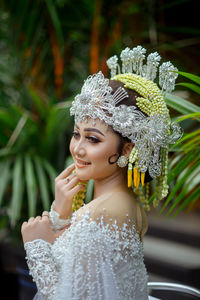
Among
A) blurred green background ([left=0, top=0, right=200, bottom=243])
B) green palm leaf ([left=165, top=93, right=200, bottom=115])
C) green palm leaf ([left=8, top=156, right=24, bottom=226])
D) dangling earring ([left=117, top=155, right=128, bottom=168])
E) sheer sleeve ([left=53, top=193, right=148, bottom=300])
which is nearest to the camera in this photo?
sheer sleeve ([left=53, top=193, right=148, bottom=300])

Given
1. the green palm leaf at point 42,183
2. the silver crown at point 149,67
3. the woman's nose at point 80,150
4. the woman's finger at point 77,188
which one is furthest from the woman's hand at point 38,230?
the green palm leaf at point 42,183

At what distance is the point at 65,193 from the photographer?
1.31 m

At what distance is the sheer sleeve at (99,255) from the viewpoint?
1160 mm

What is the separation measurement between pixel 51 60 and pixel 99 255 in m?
2.46

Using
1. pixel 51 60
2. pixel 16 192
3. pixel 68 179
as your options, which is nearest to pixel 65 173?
pixel 68 179

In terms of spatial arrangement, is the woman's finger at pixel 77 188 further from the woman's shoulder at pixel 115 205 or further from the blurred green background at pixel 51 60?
the blurred green background at pixel 51 60

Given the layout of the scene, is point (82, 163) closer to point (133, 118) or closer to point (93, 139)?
point (93, 139)

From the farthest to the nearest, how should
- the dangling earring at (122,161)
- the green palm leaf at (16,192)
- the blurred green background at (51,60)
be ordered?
the blurred green background at (51,60)
the green palm leaf at (16,192)
the dangling earring at (122,161)

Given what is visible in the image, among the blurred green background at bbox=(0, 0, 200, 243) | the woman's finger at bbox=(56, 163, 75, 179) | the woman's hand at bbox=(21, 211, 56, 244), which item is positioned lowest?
the woman's hand at bbox=(21, 211, 56, 244)

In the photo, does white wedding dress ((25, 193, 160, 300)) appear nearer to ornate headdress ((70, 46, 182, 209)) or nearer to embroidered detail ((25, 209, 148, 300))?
embroidered detail ((25, 209, 148, 300))

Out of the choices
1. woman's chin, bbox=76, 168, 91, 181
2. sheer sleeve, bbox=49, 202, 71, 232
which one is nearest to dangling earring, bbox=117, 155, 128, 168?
woman's chin, bbox=76, 168, 91, 181

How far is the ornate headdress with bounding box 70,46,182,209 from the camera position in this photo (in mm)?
1232

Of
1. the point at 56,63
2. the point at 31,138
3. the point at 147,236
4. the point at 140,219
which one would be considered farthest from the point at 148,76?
the point at 147,236

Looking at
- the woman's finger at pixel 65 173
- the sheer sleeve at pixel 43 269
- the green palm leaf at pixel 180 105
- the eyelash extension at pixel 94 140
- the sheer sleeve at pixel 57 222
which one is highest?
the green palm leaf at pixel 180 105
